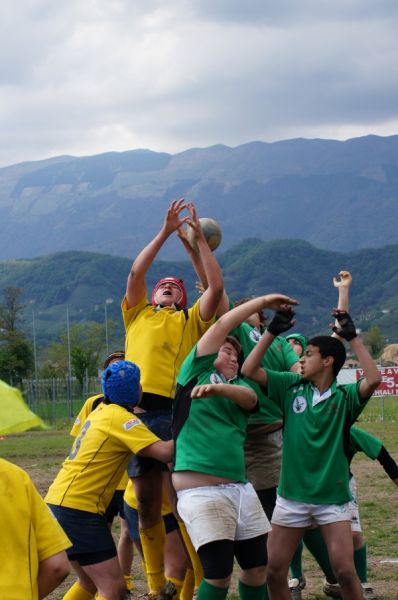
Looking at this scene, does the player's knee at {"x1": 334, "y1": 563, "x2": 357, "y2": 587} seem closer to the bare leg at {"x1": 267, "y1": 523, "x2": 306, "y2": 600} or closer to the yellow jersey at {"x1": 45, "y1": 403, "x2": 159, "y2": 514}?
the bare leg at {"x1": 267, "y1": 523, "x2": 306, "y2": 600}

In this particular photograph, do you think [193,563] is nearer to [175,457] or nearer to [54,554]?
[175,457]

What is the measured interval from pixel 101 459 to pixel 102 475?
11 cm

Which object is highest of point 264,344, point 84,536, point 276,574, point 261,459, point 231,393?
point 264,344

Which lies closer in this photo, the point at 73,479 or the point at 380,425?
the point at 73,479

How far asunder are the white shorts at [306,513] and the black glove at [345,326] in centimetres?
111

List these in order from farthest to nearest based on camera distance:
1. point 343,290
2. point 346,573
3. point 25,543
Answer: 1. point 343,290
2. point 346,573
3. point 25,543

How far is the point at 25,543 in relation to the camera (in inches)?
148

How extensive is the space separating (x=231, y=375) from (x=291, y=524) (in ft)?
3.64

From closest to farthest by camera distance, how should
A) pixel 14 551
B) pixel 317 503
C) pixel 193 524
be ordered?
pixel 14 551 → pixel 193 524 → pixel 317 503

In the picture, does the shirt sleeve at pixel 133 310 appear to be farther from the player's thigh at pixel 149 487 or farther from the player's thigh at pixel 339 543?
the player's thigh at pixel 339 543

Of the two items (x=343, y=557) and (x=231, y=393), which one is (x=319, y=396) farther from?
(x=343, y=557)

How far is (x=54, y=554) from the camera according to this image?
12.7 ft

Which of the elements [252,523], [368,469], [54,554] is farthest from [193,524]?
[368,469]

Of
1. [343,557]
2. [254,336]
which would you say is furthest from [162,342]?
[343,557]
